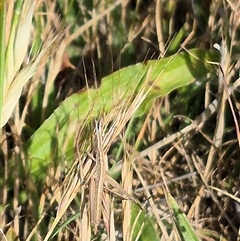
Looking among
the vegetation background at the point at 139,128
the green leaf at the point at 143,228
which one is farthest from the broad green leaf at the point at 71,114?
the green leaf at the point at 143,228

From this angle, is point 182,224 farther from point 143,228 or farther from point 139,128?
point 139,128

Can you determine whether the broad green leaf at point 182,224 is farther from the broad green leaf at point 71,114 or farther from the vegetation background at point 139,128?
the broad green leaf at point 71,114

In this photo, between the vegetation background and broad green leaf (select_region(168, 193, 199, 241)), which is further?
the vegetation background

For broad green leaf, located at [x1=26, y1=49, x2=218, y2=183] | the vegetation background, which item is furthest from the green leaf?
broad green leaf, located at [x1=26, y1=49, x2=218, y2=183]

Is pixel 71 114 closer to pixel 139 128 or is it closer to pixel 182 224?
pixel 139 128

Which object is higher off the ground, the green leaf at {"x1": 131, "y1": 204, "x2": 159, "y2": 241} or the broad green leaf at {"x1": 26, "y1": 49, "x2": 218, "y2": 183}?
the broad green leaf at {"x1": 26, "y1": 49, "x2": 218, "y2": 183}

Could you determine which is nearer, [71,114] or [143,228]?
[143,228]

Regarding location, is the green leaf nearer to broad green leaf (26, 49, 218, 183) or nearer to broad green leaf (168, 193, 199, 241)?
broad green leaf (168, 193, 199, 241)

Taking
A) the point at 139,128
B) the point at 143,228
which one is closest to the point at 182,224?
the point at 143,228

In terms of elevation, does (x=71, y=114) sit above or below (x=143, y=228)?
above
